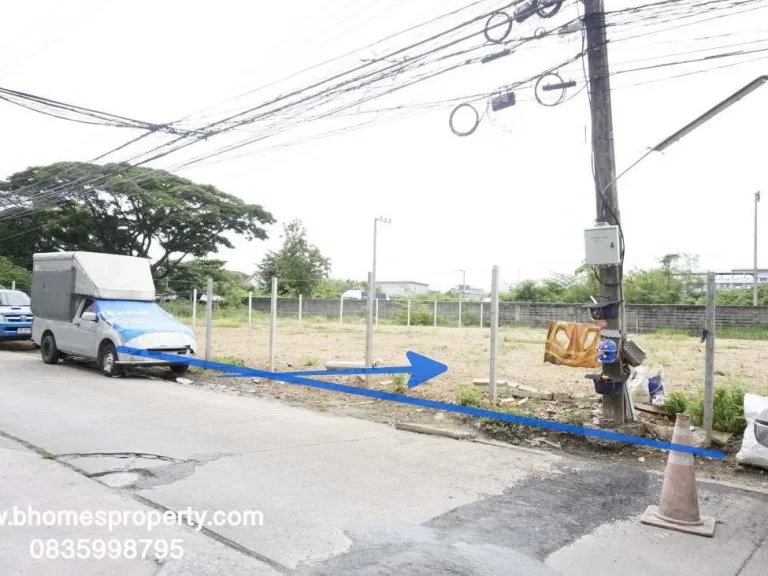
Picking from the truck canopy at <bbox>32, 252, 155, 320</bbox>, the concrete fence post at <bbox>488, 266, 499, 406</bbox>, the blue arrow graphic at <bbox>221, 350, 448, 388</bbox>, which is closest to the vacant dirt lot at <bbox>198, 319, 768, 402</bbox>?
the blue arrow graphic at <bbox>221, 350, 448, 388</bbox>

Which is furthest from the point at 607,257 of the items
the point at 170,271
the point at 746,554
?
the point at 170,271

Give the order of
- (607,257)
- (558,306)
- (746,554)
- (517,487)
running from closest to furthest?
(746,554)
(517,487)
(607,257)
(558,306)

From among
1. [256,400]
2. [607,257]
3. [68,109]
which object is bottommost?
[256,400]

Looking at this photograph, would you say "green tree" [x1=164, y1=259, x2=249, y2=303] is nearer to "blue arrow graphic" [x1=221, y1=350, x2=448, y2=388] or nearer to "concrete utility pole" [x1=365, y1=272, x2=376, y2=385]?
"blue arrow graphic" [x1=221, y1=350, x2=448, y2=388]

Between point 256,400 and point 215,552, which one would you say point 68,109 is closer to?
point 256,400

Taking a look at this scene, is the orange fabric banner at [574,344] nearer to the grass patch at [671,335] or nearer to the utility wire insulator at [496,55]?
the utility wire insulator at [496,55]

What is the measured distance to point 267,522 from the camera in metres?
4.26

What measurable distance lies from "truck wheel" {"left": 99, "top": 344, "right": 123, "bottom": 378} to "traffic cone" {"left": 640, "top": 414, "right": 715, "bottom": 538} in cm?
986

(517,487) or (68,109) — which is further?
(68,109)

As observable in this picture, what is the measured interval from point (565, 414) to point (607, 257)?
208cm

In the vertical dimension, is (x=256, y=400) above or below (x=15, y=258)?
below

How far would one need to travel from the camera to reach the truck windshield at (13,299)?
57.4 feet

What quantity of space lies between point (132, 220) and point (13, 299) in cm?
1573

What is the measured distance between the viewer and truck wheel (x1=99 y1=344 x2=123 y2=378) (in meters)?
11.5
